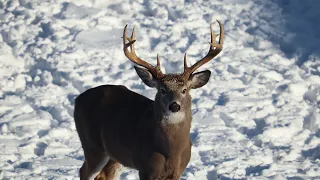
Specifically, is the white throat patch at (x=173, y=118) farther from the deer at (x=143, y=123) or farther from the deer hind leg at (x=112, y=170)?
the deer hind leg at (x=112, y=170)

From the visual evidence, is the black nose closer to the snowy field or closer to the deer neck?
the deer neck

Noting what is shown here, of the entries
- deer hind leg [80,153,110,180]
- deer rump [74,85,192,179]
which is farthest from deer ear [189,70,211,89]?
deer hind leg [80,153,110,180]

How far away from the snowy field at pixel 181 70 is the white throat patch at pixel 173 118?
1790mm

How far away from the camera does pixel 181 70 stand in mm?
10109

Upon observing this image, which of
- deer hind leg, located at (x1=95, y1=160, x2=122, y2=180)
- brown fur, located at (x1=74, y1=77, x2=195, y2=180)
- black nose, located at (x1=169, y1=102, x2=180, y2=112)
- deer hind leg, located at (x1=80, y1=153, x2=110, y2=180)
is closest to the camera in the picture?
black nose, located at (x1=169, y1=102, x2=180, y2=112)

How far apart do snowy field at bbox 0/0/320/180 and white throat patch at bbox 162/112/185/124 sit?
5.87ft

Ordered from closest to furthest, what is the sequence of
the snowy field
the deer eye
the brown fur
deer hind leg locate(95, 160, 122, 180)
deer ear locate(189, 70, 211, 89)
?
1. the deer eye
2. the brown fur
3. deer ear locate(189, 70, 211, 89)
4. deer hind leg locate(95, 160, 122, 180)
5. the snowy field

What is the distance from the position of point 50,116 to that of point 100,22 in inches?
121

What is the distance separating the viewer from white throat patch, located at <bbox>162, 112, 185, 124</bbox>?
5594 mm

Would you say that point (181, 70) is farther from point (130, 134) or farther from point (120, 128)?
point (130, 134)

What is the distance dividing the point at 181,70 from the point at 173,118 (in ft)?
14.9

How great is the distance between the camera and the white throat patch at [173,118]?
18.4 feet

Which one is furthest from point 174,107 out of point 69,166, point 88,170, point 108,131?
point 69,166

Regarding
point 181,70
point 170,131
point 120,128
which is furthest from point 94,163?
point 181,70
